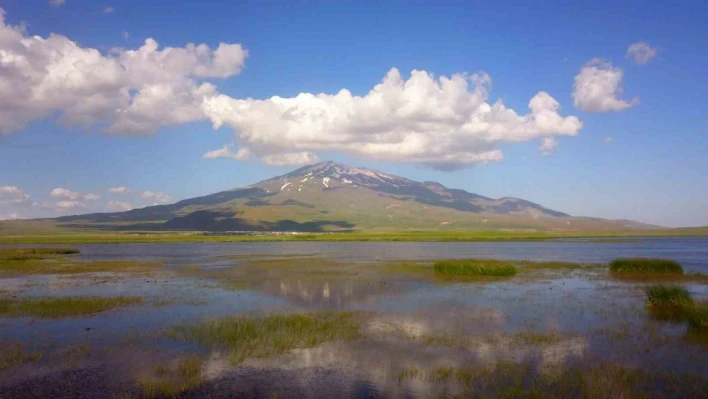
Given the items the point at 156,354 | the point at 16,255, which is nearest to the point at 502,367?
the point at 156,354

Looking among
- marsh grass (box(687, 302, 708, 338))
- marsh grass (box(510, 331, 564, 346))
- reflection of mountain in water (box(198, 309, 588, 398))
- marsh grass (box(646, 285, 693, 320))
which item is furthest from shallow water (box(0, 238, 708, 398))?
marsh grass (box(646, 285, 693, 320))

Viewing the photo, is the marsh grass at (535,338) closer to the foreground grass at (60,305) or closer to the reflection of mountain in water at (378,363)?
the reflection of mountain in water at (378,363)

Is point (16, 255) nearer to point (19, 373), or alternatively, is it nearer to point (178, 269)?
point (178, 269)

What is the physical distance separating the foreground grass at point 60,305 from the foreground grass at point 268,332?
9.15m

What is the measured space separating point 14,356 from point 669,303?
33375 millimetres

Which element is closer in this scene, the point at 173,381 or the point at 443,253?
the point at 173,381

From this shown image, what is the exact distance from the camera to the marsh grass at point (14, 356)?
63.5 feet

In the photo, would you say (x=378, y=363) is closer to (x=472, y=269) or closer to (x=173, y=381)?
(x=173, y=381)

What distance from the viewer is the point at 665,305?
30.0m

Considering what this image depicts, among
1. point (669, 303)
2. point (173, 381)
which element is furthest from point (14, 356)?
point (669, 303)

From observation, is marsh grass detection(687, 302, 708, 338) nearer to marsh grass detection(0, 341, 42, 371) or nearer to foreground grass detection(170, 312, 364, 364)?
foreground grass detection(170, 312, 364, 364)

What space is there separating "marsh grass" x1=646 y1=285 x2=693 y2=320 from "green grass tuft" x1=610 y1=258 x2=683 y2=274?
22.9 metres

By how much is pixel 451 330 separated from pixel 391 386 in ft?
29.6

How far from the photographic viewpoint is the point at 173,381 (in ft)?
56.3
